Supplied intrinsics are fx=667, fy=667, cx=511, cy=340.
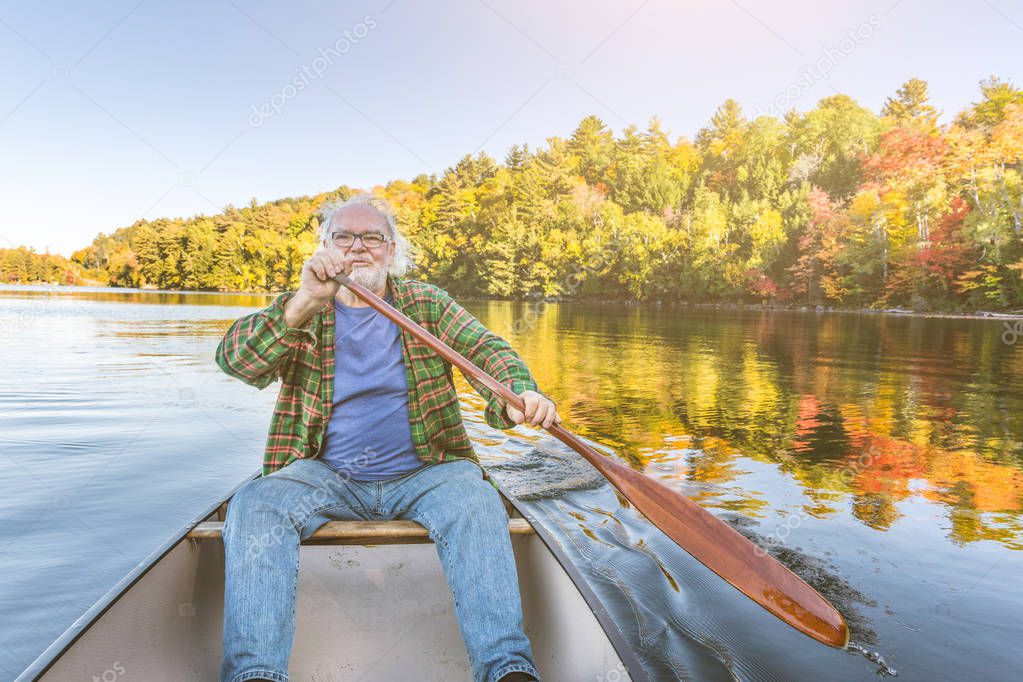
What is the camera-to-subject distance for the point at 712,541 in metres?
2.32

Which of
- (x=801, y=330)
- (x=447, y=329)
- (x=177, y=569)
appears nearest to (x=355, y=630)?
(x=177, y=569)

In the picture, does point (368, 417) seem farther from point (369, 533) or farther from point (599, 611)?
point (599, 611)

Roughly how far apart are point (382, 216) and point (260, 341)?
0.76 metres

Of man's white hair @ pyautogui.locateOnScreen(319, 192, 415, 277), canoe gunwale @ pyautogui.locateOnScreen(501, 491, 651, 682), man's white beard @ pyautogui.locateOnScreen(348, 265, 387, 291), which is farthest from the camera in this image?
man's white hair @ pyautogui.locateOnScreen(319, 192, 415, 277)

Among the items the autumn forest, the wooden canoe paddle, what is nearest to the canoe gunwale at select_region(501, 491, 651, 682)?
the wooden canoe paddle

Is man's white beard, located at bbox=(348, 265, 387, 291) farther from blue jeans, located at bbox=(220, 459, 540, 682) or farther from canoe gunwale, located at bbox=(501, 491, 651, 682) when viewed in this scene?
canoe gunwale, located at bbox=(501, 491, 651, 682)

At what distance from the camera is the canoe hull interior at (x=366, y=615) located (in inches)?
76.8

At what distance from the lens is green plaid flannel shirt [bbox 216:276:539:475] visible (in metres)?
2.12

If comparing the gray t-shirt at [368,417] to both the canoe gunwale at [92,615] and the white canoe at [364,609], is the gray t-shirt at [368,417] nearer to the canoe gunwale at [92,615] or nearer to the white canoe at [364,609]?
the white canoe at [364,609]

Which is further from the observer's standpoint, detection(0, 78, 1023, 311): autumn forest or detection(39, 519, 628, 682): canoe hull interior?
detection(0, 78, 1023, 311): autumn forest

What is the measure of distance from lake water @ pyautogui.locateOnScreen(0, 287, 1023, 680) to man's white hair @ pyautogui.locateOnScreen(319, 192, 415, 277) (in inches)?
76.5

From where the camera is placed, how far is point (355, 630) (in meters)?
2.12

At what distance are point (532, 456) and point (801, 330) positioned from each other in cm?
1762

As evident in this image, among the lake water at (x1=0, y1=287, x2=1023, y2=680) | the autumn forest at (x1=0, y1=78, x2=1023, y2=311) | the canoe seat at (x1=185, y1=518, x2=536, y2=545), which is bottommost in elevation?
the lake water at (x1=0, y1=287, x2=1023, y2=680)
